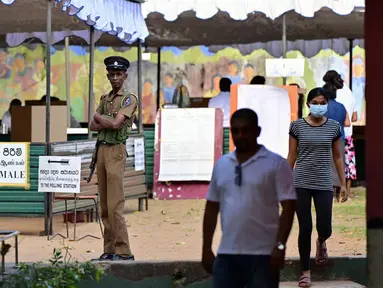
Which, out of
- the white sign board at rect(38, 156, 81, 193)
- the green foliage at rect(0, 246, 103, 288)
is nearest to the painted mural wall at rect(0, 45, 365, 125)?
the white sign board at rect(38, 156, 81, 193)

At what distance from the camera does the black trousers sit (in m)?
8.68

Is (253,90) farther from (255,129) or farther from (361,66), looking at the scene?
(255,129)

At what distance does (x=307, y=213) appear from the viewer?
867 cm

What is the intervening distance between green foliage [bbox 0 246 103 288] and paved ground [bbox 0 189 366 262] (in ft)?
7.09

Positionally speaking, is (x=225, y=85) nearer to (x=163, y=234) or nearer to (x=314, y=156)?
(x=163, y=234)

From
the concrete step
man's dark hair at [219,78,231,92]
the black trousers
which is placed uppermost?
man's dark hair at [219,78,231,92]

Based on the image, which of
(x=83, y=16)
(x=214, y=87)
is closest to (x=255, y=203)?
(x=83, y=16)

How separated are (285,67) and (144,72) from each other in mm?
7401

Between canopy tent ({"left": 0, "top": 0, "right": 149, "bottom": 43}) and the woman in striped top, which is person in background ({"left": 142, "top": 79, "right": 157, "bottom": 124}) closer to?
canopy tent ({"left": 0, "top": 0, "right": 149, "bottom": 43})

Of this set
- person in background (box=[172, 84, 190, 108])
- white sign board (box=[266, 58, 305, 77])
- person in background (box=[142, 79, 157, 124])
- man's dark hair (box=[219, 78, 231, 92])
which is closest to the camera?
white sign board (box=[266, 58, 305, 77])

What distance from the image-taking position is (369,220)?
19.8 feet

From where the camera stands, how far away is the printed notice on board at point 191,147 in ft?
54.5

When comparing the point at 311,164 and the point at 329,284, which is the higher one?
the point at 311,164

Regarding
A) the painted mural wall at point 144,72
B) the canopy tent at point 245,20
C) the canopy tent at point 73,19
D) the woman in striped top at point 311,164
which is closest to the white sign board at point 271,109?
the canopy tent at point 245,20
